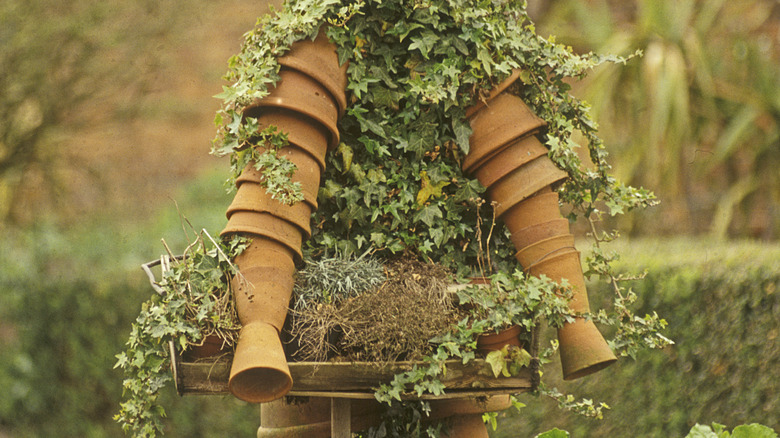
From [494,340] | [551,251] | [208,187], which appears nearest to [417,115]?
[551,251]

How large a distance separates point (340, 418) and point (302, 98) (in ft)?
2.89

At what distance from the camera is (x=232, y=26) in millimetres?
8922

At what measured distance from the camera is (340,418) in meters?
2.07

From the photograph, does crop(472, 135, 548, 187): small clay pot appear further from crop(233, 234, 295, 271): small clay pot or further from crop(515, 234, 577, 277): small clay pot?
crop(233, 234, 295, 271): small clay pot

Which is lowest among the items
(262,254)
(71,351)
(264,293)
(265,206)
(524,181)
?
(264,293)

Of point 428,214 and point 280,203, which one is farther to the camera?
point 428,214

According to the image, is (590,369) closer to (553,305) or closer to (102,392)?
(553,305)

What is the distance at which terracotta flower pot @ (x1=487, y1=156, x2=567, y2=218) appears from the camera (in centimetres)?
217

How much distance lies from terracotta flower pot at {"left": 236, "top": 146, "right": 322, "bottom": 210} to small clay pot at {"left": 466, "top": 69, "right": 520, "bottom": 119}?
20.0 inches

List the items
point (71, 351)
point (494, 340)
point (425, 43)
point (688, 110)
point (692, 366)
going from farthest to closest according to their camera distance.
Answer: point (688, 110) < point (71, 351) < point (692, 366) < point (425, 43) < point (494, 340)

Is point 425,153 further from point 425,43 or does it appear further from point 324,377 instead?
point 324,377

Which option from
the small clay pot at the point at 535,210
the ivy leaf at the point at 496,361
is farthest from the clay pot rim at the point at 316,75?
the ivy leaf at the point at 496,361

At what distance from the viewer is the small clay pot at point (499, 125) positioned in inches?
85.9

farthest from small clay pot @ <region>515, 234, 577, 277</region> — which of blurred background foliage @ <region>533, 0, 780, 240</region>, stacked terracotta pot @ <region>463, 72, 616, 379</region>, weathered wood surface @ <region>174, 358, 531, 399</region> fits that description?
blurred background foliage @ <region>533, 0, 780, 240</region>
